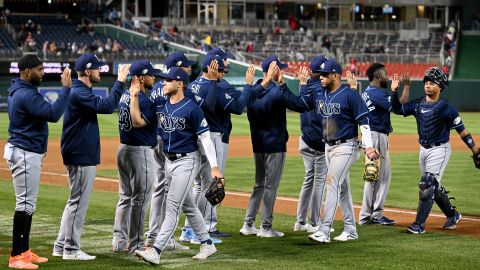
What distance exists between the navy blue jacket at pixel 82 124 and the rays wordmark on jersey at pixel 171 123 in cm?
53

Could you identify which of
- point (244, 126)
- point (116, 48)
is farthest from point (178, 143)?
point (116, 48)

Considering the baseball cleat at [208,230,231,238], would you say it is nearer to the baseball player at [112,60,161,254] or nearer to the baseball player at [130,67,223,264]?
the baseball player at [112,60,161,254]

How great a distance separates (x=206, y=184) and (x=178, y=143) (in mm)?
1715

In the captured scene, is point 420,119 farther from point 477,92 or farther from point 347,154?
point 477,92

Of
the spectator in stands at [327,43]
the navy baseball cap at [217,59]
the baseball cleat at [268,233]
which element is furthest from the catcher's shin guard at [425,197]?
the spectator in stands at [327,43]

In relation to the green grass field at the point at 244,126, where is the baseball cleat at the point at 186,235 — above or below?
above

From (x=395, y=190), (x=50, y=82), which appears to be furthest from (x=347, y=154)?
(x=50, y=82)

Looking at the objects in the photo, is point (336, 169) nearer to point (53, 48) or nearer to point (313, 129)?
point (313, 129)

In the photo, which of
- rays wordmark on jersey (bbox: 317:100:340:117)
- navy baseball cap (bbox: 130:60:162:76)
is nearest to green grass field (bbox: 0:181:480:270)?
rays wordmark on jersey (bbox: 317:100:340:117)

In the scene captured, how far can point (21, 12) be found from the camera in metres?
57.2

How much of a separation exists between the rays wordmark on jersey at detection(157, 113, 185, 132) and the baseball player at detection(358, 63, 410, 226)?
3961 millimetres

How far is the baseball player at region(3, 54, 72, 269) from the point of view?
955 cm

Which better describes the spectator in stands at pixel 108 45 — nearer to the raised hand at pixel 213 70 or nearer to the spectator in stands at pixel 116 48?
the spectator in stands at pixel 116 48

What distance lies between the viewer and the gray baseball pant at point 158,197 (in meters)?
10.4
